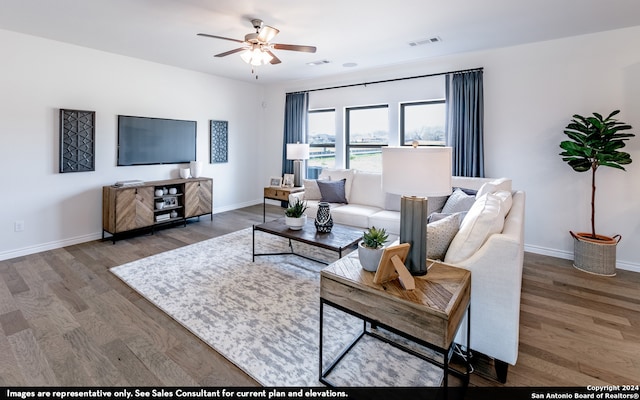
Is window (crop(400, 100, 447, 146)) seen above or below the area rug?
above

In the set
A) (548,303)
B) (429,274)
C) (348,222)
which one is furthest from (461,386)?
(348,222)

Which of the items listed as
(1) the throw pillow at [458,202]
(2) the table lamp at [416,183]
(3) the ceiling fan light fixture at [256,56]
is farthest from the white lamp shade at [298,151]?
(2) the table lamp at [416,183]

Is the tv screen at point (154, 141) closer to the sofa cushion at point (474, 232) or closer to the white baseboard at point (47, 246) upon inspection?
the white baseboard at point (47, 246)

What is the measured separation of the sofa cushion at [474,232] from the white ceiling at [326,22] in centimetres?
214

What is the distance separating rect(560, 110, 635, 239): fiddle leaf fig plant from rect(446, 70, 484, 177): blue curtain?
984 millimetres

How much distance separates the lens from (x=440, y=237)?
204 centimetres

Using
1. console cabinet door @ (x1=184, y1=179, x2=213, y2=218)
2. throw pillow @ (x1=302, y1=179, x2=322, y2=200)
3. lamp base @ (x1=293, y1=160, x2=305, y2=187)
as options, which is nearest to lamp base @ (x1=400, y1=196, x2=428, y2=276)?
throw pillow @ (x1=302, y1=179, x2=322, y2=200)

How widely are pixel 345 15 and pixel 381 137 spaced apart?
257cm

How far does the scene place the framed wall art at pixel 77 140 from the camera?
411 centimetres

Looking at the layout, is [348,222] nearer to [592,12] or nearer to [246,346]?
[246,346]

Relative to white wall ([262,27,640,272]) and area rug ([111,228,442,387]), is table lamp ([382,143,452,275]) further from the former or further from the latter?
white wall ([262,27,640,272])

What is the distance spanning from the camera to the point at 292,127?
256 inches

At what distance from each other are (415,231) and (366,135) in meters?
4.18

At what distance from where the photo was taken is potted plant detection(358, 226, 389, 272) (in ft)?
5.86
